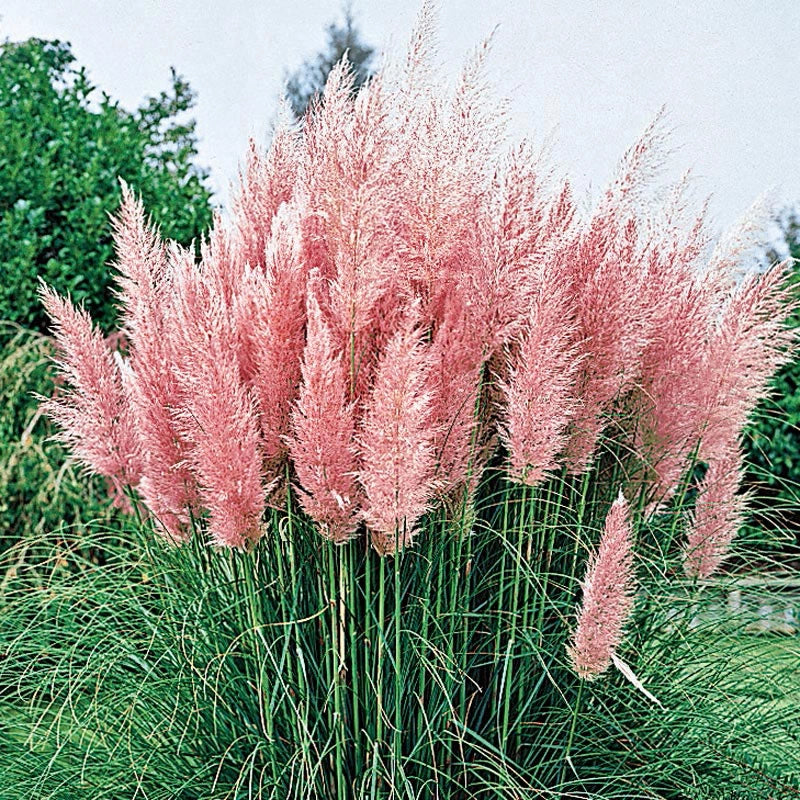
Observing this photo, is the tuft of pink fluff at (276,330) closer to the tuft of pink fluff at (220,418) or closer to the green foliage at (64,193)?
the tuft of pink fluff at (220,418)

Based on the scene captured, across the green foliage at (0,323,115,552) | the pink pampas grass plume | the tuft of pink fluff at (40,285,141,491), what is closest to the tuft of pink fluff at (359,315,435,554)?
the pink pampas grass plume

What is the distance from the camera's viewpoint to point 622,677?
2.31 m

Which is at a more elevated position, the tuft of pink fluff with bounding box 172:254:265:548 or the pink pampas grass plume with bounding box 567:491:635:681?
the tuft of pink fluff with bounding box 172:254:265:548

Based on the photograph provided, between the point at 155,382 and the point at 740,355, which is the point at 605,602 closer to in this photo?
the point at 740,355

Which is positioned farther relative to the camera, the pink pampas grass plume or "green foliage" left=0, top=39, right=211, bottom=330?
"green foliage" left=0, top=39, right=211, bottom=330

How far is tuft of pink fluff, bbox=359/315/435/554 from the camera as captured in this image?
5.55 feet

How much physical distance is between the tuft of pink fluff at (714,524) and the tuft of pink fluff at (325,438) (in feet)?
3.21

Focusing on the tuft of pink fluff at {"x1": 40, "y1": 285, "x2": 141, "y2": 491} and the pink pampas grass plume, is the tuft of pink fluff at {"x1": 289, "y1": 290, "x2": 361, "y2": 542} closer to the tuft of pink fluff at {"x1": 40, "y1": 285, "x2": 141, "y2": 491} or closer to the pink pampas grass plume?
the pink pampas grass plume

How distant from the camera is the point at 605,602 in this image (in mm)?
1721

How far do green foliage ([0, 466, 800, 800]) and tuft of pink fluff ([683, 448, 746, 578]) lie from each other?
6 centimetres

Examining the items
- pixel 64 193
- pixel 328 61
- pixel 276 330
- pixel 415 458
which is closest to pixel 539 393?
pixel 415 458

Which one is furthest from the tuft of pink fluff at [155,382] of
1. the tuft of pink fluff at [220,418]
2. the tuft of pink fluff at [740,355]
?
the tuft of pink fluff at [740,355]

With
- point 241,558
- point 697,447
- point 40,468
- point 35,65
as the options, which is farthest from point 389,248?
point 35,65

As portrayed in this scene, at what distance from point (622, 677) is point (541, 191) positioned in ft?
3.72
